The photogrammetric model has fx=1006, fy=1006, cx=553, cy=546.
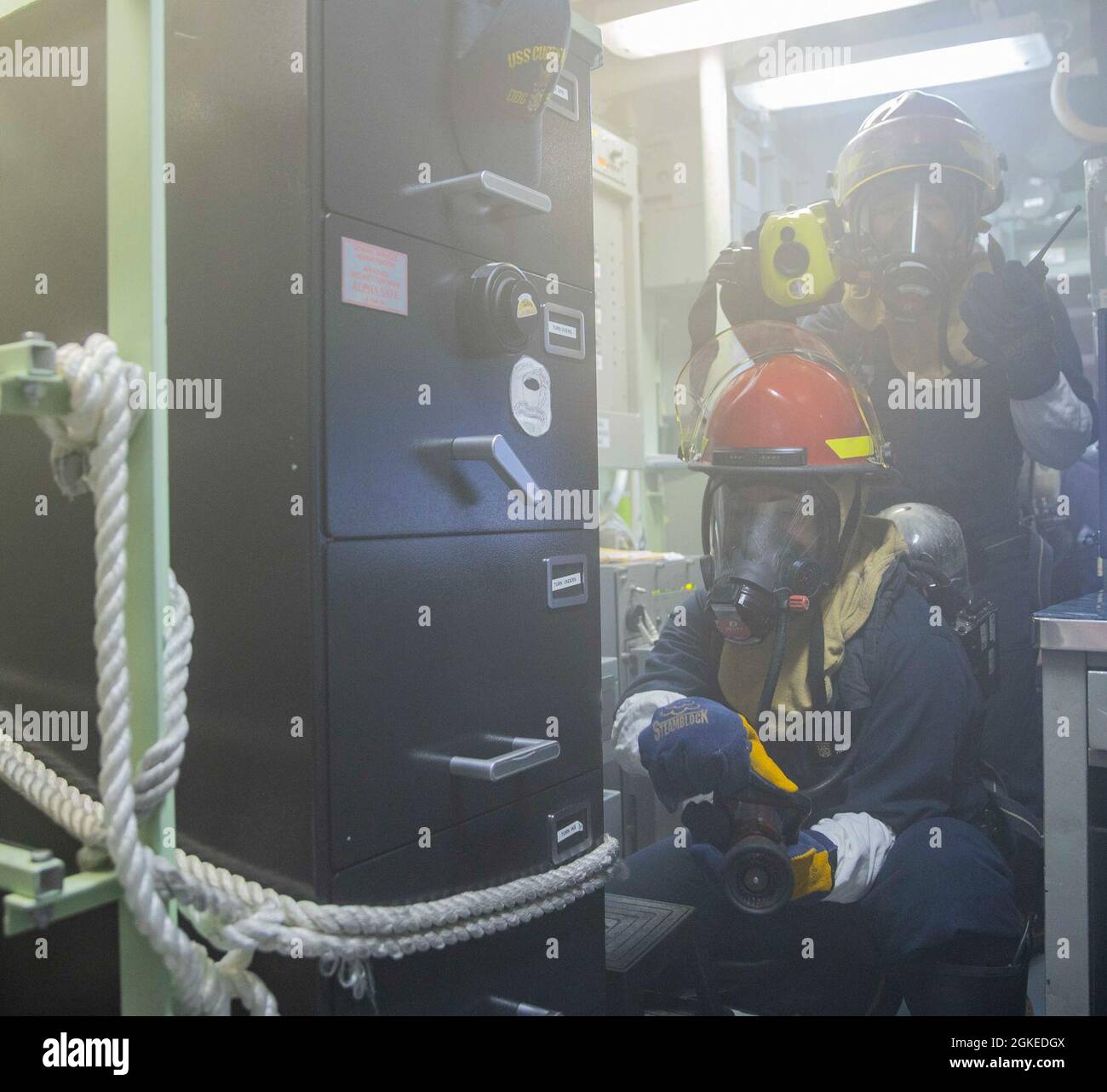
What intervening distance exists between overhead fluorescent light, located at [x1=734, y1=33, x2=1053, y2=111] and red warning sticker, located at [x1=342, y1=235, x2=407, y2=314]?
3.08 m

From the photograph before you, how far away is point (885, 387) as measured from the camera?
8.18 ft

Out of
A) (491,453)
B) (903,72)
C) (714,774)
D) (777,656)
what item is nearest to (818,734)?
(777,656)

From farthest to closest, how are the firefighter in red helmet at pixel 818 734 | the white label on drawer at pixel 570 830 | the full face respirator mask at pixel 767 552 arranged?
the full face respirator mask at pixel 767 552
the firefighter in red helmet at pixel 818 734
the white label on drawer at pixel 570 830

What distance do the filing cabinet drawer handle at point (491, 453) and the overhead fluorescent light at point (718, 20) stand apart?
250cm

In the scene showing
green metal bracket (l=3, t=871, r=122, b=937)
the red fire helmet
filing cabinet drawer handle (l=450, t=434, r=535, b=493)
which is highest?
the red fire helmet

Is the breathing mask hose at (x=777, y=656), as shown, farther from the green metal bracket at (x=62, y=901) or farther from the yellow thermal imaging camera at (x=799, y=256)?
the green metal bracket at (x=62, y=901)

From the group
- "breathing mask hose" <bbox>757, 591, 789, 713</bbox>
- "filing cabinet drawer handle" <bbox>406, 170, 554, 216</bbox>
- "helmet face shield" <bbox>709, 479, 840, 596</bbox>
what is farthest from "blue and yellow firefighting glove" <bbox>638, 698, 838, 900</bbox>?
"filing cabinet drawer handle" <bbox>406, 170, 554, 216</bbox>

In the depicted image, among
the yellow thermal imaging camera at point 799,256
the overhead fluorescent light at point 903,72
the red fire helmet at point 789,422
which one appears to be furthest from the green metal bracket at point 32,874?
the overhead fluorescent light at point 903,72

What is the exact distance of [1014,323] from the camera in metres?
2.18

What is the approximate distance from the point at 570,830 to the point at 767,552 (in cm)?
75

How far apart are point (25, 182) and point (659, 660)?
136 centimetres

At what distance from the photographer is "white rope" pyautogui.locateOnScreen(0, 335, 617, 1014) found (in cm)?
76

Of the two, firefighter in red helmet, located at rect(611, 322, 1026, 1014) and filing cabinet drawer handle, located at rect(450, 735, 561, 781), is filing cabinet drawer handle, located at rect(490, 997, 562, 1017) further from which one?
firefighter in red helmet, located at rect(611, 322, 1026, 1014)

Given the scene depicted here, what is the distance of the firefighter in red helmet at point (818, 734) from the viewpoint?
1.56 metres
